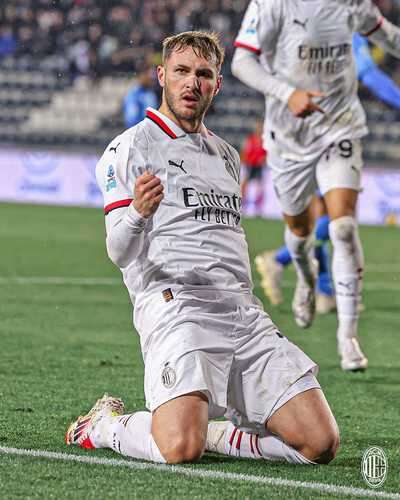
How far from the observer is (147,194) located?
429cm

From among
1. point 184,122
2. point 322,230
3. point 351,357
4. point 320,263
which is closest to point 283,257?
point 320,263

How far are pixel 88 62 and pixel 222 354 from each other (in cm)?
2323

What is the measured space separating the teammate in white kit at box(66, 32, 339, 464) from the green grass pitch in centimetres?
13

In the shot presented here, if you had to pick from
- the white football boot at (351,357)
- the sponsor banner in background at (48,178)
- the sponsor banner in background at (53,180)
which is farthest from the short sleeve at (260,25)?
the sponsor banner in background at (48,178)

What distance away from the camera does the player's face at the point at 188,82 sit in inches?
185

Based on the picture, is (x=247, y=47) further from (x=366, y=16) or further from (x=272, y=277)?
(x=272, y=277)

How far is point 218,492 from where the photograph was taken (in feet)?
12.8

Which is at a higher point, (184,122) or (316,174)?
(184,122)

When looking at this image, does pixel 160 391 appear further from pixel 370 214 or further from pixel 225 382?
pixel 370 214

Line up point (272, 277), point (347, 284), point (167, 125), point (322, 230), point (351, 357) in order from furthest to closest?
point (272, 277), point (322, 230), point (347, 284), point (351, 357), point (167, 125)

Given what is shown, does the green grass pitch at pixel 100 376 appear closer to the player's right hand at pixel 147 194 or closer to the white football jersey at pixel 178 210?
the white football jersey at pixel 178 210

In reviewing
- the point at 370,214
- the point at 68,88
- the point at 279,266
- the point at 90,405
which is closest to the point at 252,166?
the point at 370,214

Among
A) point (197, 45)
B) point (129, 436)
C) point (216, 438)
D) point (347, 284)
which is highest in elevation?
point (197, 45)

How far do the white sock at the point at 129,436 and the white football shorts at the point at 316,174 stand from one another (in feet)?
9.75
